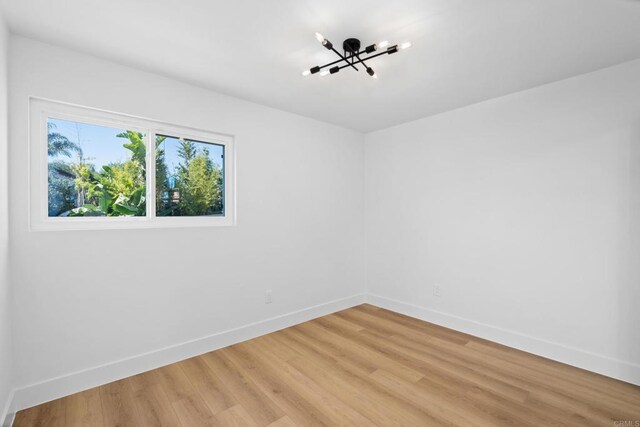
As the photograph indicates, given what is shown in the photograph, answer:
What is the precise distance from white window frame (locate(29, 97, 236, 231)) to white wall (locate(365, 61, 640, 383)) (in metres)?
2.24

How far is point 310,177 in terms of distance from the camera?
3.72m

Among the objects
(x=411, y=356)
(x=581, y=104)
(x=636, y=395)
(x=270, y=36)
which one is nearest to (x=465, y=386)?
(x=411, y=356)

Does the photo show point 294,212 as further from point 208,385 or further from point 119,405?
point 119,405

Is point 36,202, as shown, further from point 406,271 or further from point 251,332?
point 406,271

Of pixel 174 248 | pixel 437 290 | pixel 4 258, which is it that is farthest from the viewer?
pixel 437 290

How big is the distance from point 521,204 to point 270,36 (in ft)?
8.95

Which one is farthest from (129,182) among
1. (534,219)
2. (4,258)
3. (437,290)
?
(534,219)

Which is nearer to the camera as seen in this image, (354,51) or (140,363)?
(354,51)

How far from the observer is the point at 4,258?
1.83 metres

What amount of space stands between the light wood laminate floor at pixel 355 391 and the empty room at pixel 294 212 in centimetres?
2

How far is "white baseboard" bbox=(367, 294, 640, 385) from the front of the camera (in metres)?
2.34

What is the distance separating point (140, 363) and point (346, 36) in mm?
2994

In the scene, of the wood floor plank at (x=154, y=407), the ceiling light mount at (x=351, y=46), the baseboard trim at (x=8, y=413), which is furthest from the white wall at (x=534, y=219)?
the baseboard trim at (x=8, y=413)

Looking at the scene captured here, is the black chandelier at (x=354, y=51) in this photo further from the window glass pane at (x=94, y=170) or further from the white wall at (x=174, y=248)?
the window glass pane at (x=94, y=170)
